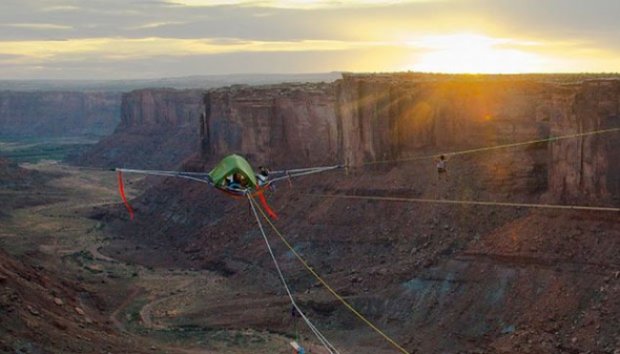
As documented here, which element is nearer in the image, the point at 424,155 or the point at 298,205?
the point at 424,155

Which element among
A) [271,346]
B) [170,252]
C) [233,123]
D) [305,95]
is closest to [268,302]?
[271,346]

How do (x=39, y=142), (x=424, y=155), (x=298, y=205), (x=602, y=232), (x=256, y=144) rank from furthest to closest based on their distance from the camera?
(x=39, y=142)
(x=256, y=144)
(x=298, y=205)
(x=424, y=155)
(x=602, y=232)

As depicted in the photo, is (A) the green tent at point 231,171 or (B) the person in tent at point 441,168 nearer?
(A) the green tent at point 231,171

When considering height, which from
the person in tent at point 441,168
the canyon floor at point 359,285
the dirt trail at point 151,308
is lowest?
the dirt trail at point 151,308

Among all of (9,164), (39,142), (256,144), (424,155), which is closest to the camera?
(424,155)

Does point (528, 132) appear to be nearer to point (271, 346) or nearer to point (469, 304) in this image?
point (469, 304)

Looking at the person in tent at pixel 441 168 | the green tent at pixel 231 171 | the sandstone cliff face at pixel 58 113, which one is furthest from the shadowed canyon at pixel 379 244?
the sandstone cliff face at pixel 58 113

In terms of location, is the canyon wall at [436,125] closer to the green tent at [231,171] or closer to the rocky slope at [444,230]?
the rocky slope at [444,230]

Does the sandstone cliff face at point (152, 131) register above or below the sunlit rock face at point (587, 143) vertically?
below
